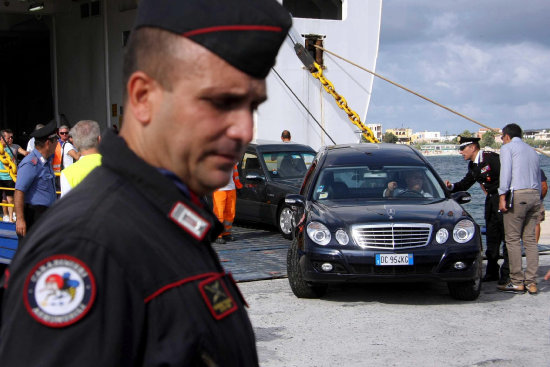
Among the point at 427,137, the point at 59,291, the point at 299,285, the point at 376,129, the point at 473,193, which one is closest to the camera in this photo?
the point at 59,291

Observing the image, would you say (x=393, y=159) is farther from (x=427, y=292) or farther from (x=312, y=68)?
(x=312, y=68)

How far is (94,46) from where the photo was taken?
87.6ft

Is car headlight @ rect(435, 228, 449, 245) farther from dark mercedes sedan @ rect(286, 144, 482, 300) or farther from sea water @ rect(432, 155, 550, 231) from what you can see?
sea water @ rect(432, 155, 550, 231)

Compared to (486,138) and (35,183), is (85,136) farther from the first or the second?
(486,138)

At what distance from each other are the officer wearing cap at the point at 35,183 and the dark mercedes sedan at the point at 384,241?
2.80m

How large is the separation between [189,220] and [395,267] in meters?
7.22

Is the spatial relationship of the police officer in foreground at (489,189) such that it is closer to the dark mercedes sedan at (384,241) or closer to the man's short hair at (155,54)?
the dark mercedes sedan at (384,241)

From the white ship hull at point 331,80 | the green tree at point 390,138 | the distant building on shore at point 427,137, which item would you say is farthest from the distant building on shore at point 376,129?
the distant building on shore at point 427,137

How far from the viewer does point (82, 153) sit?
6848mm

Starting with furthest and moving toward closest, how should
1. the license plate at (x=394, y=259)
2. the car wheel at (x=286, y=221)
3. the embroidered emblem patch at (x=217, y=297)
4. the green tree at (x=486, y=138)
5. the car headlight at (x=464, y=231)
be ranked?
the car wheel at (x=286, y=221) < the green tree at (x=486, y=138) < the car headlight at (x=464, y=231) < the license plate at (x=394, y=259) < the embroidered emblem patch at (x=217, y=297)

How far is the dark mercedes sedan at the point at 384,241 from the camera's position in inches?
334

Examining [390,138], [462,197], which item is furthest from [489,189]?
[390,138]

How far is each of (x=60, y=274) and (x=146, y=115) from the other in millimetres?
371

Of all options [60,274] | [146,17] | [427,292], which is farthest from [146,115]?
[427,292]
